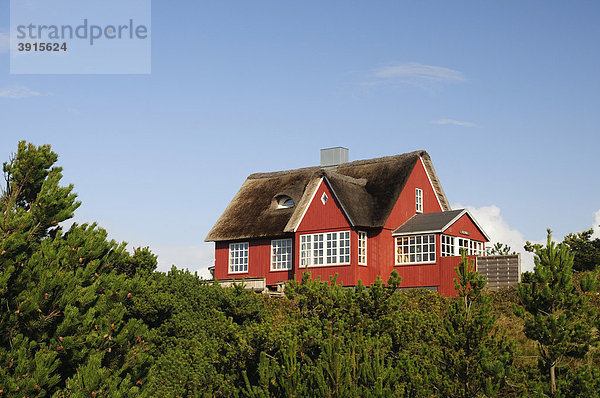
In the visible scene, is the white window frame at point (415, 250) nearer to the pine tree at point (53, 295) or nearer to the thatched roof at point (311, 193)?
the thatched roof at point (311, 193)

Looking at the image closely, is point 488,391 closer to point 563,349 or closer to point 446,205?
point 563,349

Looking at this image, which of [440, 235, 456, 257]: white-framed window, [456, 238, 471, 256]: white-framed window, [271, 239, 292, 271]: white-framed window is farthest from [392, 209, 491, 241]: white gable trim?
[271, 239, 292, 271]: white-framed window

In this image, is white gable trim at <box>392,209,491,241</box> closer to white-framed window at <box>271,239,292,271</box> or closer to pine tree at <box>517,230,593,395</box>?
white-framed window at <box>271,239,292,271</box>

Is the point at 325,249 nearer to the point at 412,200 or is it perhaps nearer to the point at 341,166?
the point at 412,200

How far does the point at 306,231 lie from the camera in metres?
31.9

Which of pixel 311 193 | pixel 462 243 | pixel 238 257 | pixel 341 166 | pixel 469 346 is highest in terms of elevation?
pixel 341 166

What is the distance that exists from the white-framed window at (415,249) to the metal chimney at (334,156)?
7651mm

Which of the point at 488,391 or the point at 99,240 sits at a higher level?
the point at 99,240

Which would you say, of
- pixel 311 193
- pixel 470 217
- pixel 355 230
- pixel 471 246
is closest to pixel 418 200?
pixel 470 217

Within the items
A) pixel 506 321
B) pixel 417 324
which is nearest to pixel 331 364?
pixel 417 324

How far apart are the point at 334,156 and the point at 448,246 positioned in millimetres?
9760

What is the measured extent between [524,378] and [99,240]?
8.87m

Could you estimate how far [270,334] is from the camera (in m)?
14.0

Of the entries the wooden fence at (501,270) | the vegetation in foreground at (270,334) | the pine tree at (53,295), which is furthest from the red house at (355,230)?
the pine tree at (53,295)
